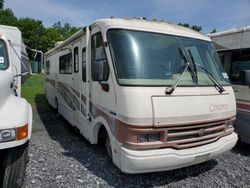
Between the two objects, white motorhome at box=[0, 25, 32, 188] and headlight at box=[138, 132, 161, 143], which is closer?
white motorhome at box=[0, 25, 32, 188]

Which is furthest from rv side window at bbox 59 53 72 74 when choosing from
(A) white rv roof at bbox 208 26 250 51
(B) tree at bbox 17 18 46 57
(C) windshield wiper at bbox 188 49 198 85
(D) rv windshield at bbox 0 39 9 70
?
(B) tree at bbox 17 18 46 57

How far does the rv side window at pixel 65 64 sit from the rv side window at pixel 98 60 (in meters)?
2.18

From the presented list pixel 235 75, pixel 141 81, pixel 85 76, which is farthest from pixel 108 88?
pixel 235 75

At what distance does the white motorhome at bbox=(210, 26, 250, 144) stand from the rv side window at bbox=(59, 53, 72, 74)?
3946 mm

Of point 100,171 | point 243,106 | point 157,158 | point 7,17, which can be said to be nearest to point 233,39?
point 243,106

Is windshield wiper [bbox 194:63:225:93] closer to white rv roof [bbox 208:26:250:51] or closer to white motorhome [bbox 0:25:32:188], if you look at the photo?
white rv roof [bbox 208:26:250:51]

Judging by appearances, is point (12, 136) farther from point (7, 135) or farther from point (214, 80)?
point (214, 80)

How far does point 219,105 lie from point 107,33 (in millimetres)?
2225

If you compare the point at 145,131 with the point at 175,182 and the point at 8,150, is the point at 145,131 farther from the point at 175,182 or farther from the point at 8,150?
the point at 8,150

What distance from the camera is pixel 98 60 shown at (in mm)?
4840

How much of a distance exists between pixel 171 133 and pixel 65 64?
486cm

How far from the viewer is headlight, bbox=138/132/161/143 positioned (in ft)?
12.5

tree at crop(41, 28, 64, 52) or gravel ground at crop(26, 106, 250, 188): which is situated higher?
tree at crop(41, 28, 64, 52)

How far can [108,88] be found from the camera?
14.4ft
